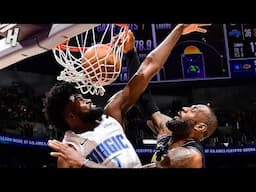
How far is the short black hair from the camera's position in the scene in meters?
3.38

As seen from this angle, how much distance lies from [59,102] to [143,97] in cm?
59

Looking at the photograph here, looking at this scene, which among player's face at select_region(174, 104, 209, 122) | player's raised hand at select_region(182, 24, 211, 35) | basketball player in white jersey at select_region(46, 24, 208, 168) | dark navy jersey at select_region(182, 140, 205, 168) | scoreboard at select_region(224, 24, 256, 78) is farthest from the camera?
scoreboard at select_region(224, 24, 256, 78)

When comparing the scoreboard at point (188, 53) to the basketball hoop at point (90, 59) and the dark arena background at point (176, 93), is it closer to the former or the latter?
the dark arena background at point (176, 93)

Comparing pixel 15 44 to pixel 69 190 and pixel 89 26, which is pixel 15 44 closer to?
pixel 89 26

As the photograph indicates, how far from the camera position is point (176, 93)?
362 centimetres

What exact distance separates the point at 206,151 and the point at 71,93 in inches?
40.8

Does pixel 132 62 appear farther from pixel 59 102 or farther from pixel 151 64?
pixel 59 102

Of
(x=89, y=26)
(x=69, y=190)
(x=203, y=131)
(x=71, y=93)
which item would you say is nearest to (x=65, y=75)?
(x=71, y=93)

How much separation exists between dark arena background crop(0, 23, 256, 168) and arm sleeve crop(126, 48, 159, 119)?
0.13 ft

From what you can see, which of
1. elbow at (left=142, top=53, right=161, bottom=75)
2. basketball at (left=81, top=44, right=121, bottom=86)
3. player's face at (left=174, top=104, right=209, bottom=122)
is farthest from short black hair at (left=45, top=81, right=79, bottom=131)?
player's face at (left=174, top=104, right=209, bottom=122)

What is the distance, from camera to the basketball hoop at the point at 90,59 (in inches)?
132

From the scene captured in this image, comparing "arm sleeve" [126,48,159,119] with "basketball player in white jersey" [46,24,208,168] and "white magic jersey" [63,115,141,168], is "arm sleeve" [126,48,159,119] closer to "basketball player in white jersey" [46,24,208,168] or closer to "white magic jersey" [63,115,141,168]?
"basketball player in white jersey" [46,24,208,168]

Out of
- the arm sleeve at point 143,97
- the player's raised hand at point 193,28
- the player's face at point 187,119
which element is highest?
the player's raised hand at point 193,28

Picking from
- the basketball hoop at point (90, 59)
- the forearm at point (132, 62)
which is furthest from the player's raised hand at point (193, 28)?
the basketball hoop at point (90, 59)
